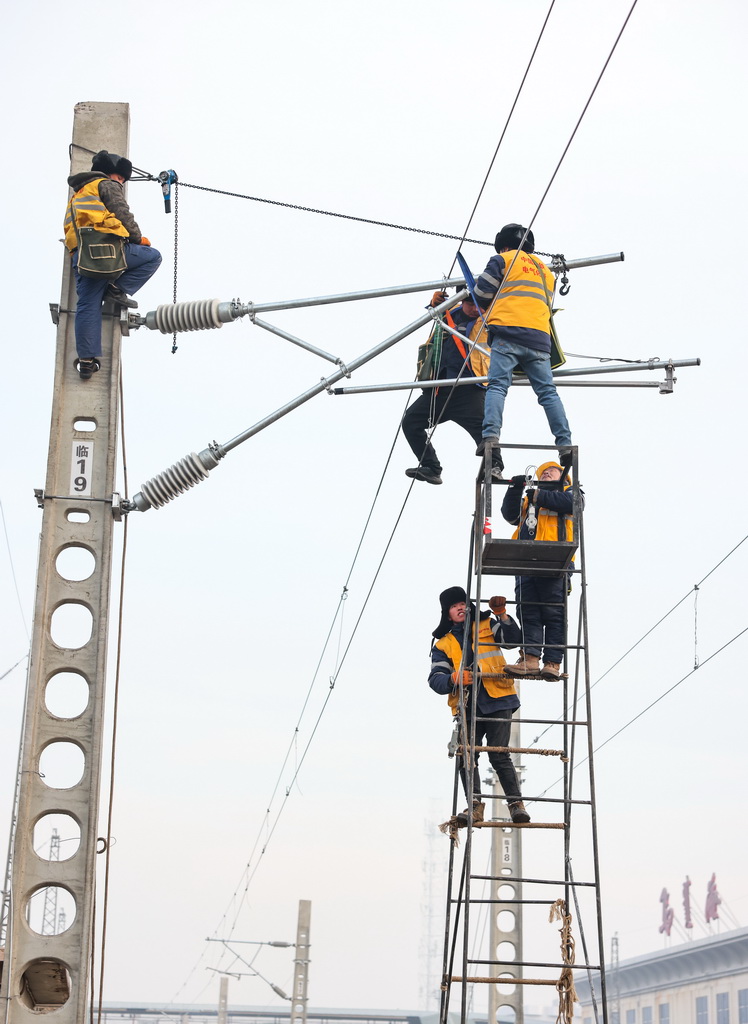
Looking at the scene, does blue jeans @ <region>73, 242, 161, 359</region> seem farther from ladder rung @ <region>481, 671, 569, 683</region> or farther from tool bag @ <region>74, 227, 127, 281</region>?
ladder rung @ <region>481, 671, 569, 683</region>

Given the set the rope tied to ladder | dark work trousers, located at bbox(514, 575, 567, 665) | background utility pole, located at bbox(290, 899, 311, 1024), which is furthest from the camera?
background utility pole, located at bbox(290, 899, 311, 1024)

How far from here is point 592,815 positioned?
913 centimetres

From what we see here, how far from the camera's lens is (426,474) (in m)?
13.3

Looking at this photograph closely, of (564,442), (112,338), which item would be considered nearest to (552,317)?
(564,442)

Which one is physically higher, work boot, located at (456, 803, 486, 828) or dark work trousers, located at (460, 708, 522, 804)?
dark work trousers, located at (460, 708, 522, 804)

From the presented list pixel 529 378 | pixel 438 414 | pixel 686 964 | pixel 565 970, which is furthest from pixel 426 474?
pixel 686 964

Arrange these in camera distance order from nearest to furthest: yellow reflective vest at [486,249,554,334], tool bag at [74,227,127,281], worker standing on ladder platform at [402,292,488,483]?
yellow reflective vest at [486,249,554,334]
tool bag at [74,227,127,281]
worker standing on ladder platform at [402,292,488,483]

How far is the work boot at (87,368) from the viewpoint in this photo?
10516mm

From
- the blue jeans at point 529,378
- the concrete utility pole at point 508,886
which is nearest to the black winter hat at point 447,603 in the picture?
the blue jeans at point 529,378

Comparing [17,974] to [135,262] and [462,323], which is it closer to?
[135,262]

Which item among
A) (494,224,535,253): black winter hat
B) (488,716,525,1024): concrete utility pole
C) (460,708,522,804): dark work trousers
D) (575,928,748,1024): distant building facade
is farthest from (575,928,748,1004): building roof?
(494,224,535,253): black winter hat

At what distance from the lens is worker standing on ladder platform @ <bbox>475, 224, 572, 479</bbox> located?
10.4 metres

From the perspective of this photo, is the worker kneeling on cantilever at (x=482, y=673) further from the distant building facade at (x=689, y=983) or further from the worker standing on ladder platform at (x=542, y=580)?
the distant building facade at (x=689, y=983)

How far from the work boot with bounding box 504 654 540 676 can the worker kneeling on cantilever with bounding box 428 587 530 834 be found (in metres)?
0.16
